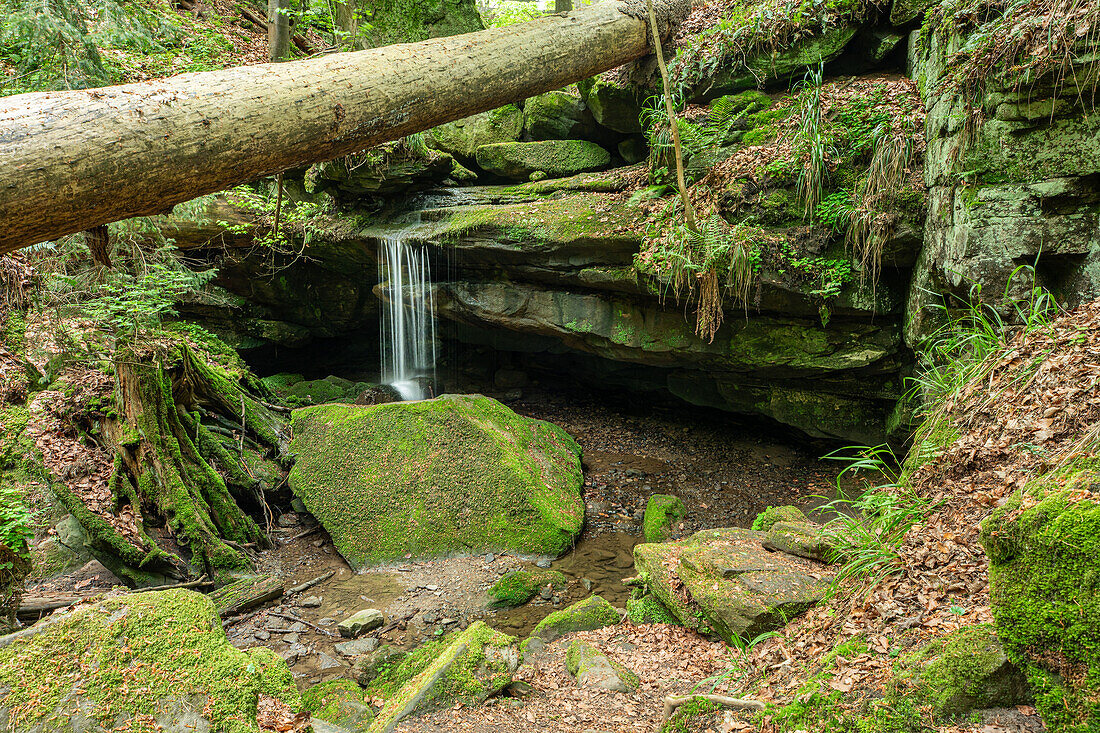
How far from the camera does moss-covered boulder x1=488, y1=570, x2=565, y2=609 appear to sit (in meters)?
4.91

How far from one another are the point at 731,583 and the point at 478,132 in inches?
317

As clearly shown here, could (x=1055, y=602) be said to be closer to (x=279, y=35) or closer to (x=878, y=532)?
(x=878, y=532)

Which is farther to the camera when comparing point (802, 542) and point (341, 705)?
point (802, 542)

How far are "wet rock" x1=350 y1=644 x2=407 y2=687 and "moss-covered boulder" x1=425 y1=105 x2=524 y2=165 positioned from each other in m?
7.29

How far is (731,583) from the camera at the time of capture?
11.4 ft

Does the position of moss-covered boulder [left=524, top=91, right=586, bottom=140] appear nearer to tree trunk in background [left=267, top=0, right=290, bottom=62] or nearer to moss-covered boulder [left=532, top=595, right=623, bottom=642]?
tree trunk in background [left=267, top=0, right=290, bottom=62]

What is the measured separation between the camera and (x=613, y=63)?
628 centimetres

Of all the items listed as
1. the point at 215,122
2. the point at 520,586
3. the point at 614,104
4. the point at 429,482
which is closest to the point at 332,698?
the point at 520,586

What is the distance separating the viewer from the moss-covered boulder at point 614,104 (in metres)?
7.15

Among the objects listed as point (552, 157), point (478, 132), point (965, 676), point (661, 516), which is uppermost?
point (478, 132)

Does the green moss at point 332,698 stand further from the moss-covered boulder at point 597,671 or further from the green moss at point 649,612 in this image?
the green moss at point 649,612

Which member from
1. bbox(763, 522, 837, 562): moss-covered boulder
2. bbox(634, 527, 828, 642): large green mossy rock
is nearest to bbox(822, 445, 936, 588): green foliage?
bbox(763, 522, 837, 562): moss-covered boulder

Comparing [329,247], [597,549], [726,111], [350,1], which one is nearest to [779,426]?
[597,549]

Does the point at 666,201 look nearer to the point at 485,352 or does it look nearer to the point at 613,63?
the point at 613,63
